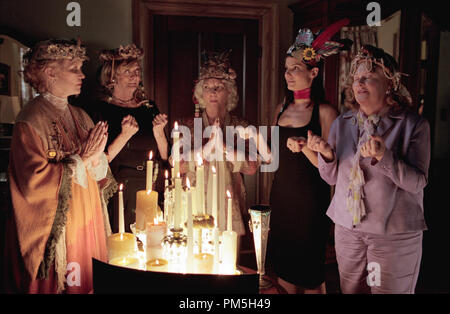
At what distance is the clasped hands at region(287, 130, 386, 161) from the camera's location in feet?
4.79

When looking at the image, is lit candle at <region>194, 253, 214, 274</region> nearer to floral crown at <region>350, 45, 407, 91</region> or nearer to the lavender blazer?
the lavender blazer

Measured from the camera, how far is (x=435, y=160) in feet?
8.13

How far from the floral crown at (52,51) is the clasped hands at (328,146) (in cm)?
126

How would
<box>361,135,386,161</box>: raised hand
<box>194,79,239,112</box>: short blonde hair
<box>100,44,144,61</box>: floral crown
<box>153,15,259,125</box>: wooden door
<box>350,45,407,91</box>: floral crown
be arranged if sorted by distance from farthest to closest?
1. <box>153,15,259,125</box>: wooden door
2. <box>194,79,239,112</box>: short blonde hair
3. <box>100,44,144,61</box>: floral crown
4. <box>350,45,407,91</box>: floral crown
5. <box>361,135,386,161</box>: raised hand

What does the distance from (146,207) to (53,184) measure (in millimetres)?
620

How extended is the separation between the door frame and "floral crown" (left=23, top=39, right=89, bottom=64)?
1.07m

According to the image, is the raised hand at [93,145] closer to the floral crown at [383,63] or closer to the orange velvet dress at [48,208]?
the orange velvet dress at [48,208]

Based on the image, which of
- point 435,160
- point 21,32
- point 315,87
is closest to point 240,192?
point 315,87

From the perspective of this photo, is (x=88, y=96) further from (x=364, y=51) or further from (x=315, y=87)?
(x=364, y=51)

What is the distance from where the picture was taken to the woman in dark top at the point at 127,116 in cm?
231

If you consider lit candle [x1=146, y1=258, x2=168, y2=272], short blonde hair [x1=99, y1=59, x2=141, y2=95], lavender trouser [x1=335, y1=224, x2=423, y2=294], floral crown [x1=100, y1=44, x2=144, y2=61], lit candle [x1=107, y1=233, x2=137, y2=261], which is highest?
floral crown [x1=100, y1=44, x2=144, y2=61]

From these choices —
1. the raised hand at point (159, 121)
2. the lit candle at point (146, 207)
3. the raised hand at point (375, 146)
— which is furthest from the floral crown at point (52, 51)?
the raised hand at point (375, 146)

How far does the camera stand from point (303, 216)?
7.02ft

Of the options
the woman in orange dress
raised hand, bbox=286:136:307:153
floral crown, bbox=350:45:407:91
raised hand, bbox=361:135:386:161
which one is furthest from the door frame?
raised hand, bbox=361:135:386:161
